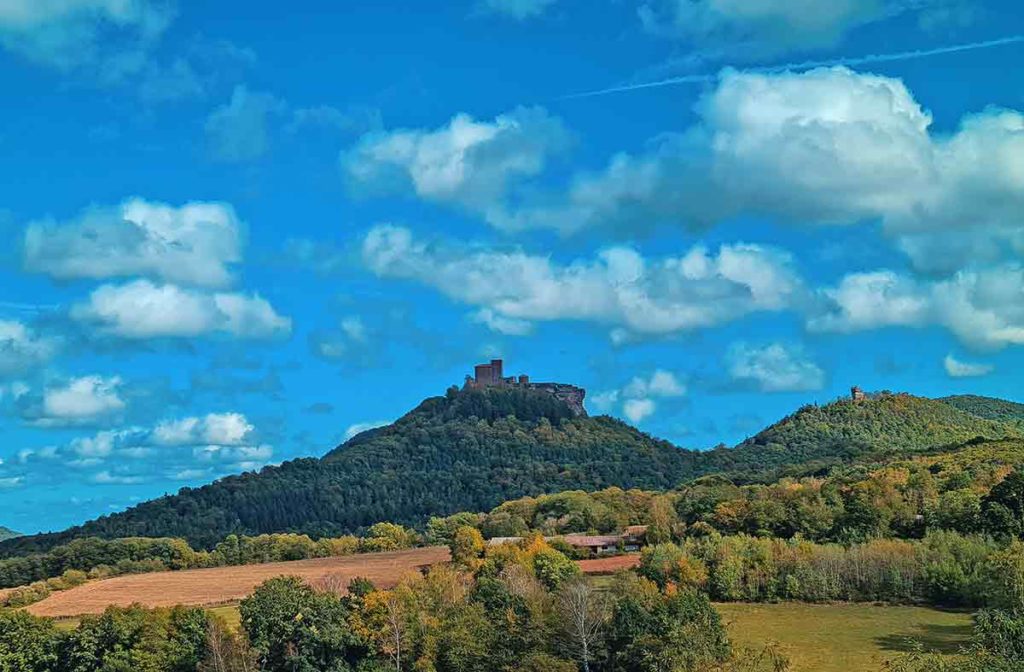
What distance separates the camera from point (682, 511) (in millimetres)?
130250

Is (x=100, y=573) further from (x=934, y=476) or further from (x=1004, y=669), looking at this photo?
(x=1004, y=669)

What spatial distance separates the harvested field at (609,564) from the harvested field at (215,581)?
54.5 ft

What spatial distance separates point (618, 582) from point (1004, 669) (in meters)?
48.8

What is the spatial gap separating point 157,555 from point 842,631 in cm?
9600

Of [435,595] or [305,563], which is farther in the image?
[305,563]

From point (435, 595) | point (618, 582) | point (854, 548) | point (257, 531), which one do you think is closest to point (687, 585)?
point (618, 582)

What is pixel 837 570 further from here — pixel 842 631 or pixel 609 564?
pixel 609 564

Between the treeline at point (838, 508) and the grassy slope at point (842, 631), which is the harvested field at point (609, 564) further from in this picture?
the grassy slope at point (842, 631)

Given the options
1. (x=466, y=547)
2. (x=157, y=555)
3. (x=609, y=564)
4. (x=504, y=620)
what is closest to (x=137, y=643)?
(x=504, y=620)

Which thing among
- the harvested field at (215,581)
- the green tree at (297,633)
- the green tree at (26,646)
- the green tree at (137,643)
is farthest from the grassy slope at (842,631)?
the green tree at (26,646)

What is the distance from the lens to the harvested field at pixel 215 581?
10494 centimetres

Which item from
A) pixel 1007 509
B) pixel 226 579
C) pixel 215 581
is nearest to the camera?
pixel 1007 509

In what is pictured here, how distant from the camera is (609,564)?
4294 inches

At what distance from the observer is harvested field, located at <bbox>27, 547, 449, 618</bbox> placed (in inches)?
4131
